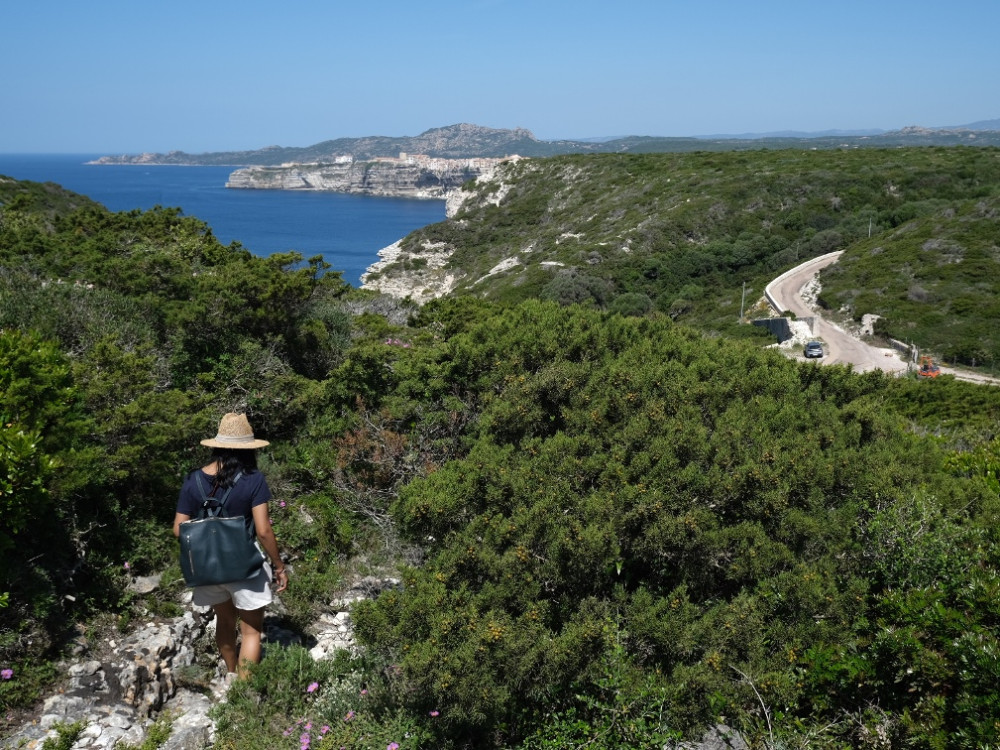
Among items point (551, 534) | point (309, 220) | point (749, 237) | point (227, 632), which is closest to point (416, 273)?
point (749, 237)

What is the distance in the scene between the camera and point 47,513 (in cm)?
472

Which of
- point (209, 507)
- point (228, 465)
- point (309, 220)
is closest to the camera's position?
point (209, 507)

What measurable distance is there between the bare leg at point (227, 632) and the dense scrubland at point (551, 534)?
265 mm

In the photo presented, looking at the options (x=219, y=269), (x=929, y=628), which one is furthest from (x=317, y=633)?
(x=219, y=269)

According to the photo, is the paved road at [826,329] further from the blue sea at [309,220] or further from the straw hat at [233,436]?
the blue sea at [309,220]

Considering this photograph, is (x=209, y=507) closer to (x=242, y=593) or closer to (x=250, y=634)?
(x=242, y=593)

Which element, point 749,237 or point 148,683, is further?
point 749,237

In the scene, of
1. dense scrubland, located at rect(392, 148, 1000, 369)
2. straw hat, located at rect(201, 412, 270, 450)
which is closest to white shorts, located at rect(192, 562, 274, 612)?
straw hat, located at rect(201, 412, 270, 450)

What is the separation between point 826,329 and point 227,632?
32.9 m

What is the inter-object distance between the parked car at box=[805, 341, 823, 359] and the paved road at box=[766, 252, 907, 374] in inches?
15.5

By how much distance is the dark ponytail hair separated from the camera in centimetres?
413

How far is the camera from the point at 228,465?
417 cm

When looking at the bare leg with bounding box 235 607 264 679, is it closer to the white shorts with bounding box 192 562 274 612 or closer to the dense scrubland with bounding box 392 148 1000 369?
the white shorts with bounding box 192 562 274 612

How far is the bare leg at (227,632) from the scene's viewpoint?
4348 mm
